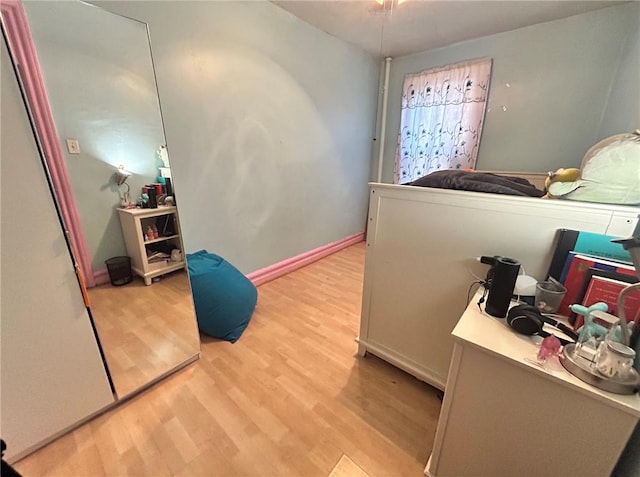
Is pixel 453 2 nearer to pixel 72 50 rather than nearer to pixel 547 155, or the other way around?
pixel 547 155

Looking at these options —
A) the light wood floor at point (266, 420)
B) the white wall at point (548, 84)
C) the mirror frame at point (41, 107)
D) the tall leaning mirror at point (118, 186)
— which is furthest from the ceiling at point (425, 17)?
the light wood floor at point (266, 420)

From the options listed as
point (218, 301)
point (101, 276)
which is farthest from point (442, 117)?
point (101, 276)

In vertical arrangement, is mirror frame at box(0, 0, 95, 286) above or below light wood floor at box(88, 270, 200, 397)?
above

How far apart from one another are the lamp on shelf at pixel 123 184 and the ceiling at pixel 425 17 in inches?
72.7

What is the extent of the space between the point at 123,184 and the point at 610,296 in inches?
79.8

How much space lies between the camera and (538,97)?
8.35ft

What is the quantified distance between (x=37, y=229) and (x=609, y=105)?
382cm

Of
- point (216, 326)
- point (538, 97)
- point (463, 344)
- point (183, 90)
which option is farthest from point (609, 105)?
point (216, 326)

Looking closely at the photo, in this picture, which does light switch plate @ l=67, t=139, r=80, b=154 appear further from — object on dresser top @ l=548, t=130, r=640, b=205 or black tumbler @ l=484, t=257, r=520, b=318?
object on dresser top @ l=548, t=130, r=640, b=205

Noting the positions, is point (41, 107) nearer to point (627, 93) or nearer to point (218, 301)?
point (218, 301)

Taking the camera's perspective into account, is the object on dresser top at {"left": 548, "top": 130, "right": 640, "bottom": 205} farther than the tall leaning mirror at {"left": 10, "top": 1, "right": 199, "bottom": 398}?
No

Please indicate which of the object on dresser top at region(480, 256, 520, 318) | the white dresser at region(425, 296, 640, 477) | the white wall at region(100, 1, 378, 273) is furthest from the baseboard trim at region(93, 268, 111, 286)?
the object on dresser top at region(480, 256, 520, 318)

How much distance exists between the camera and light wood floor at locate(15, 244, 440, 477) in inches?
42.0

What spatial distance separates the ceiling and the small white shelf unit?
196cm
